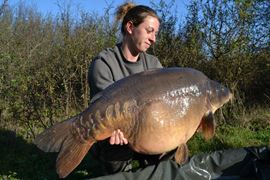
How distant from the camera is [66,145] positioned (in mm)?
Result: 2734

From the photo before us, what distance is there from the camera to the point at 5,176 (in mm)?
4098

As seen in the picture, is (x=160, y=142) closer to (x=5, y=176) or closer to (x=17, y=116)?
(x=5, y=176)

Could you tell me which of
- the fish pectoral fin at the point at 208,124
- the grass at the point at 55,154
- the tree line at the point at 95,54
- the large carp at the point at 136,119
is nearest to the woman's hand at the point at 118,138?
the large carp at the point at 136,119

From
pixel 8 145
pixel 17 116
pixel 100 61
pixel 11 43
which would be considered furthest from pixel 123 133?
pixel 11 43

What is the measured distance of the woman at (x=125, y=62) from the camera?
3248mm

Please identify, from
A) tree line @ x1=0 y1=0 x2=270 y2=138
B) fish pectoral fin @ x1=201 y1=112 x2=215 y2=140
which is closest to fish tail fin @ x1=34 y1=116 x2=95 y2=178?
fish pectoral fin @ x1=201 y1=112 x2=215 y2=140

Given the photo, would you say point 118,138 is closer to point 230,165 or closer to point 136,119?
point 136,119

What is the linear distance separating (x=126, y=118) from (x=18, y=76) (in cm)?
319

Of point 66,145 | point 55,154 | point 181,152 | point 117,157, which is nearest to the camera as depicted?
point 66,145

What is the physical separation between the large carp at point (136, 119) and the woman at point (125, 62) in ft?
1.39

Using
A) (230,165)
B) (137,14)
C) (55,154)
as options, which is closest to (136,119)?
(137,14)

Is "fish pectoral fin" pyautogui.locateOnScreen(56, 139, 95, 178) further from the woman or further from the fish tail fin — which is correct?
the woman

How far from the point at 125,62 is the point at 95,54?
7.42ft

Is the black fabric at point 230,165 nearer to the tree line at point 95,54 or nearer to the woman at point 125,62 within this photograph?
the woman at point 125,62
